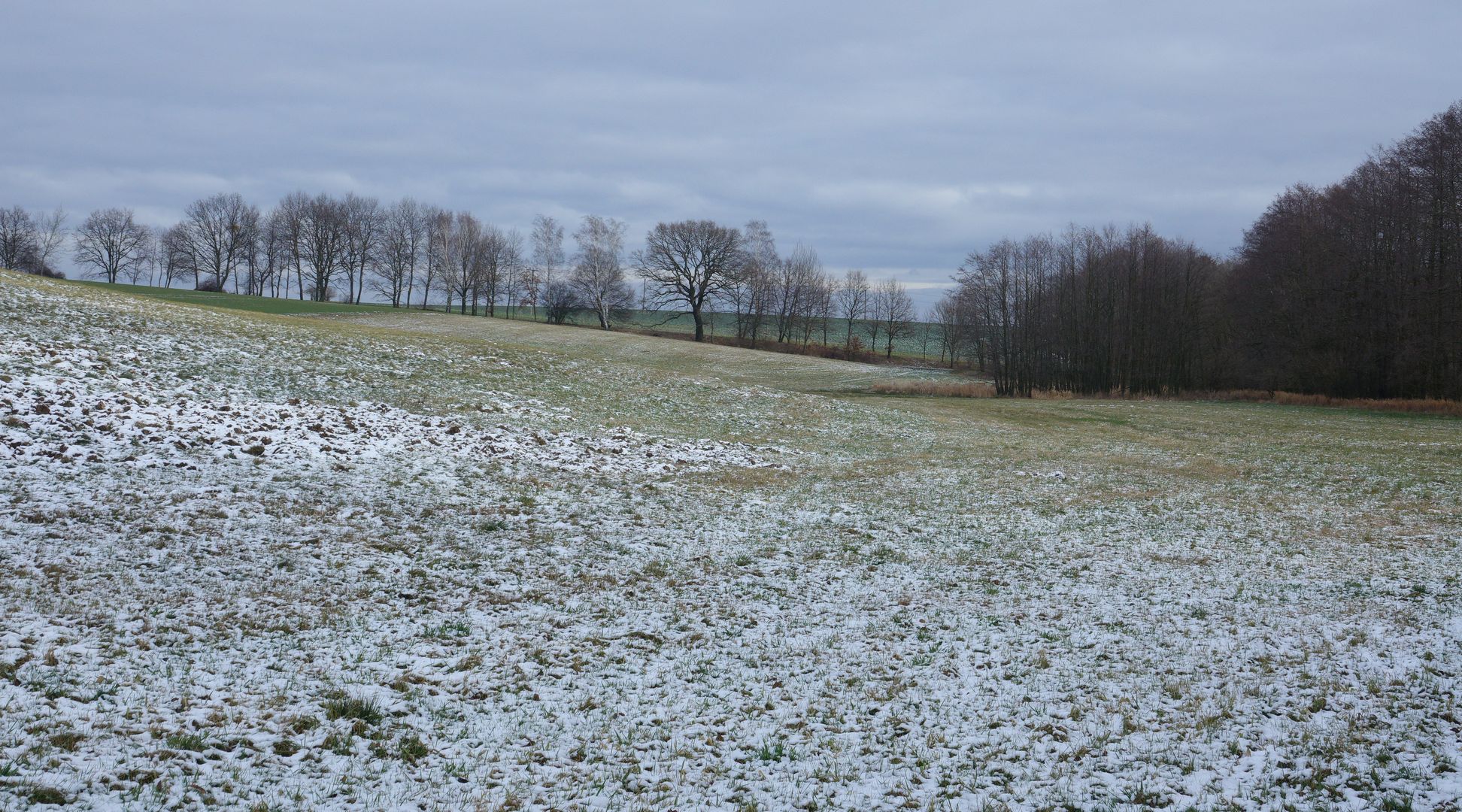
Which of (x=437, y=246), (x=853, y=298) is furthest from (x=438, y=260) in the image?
(x=853, y=298)

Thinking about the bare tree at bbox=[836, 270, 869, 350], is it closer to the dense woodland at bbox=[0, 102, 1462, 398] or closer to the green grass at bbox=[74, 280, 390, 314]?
the dense woodland at bbox=[0, 102, 1462, 398]

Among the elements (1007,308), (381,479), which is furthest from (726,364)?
(381,479)

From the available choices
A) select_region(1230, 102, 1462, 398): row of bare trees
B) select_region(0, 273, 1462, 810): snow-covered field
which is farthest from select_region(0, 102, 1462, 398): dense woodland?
select_region(0, 273, 1462, 810): snow-covered field

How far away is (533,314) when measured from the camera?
9850 cm

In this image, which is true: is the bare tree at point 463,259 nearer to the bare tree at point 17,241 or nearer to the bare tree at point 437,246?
the bare tree at point 437,246

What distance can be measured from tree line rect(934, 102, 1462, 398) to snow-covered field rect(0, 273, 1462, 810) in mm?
31253

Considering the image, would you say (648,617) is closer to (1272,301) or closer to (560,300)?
(1272,301)

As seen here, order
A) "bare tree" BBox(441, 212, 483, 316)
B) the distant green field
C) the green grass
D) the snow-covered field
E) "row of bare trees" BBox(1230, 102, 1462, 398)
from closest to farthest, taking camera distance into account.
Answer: the snow-covered field, "row of bare trees" BBox(1230, 102, 1462, 398), the green grass, the distant green field, "bare tree" BBox(441, 212, 483, 316)

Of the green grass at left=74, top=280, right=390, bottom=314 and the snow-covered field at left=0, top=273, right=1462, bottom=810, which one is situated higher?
the green grass at left=74, top=280, right=390, bottom=314

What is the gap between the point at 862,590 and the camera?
10234 millimetres

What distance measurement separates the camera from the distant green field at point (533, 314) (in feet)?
224

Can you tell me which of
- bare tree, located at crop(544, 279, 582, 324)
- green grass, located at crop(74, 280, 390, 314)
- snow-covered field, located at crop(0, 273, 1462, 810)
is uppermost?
bare tree, located at crop(544, 279, 582, 324)

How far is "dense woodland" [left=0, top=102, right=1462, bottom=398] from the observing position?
42.5 meters

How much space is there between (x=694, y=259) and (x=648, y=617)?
76.1m
